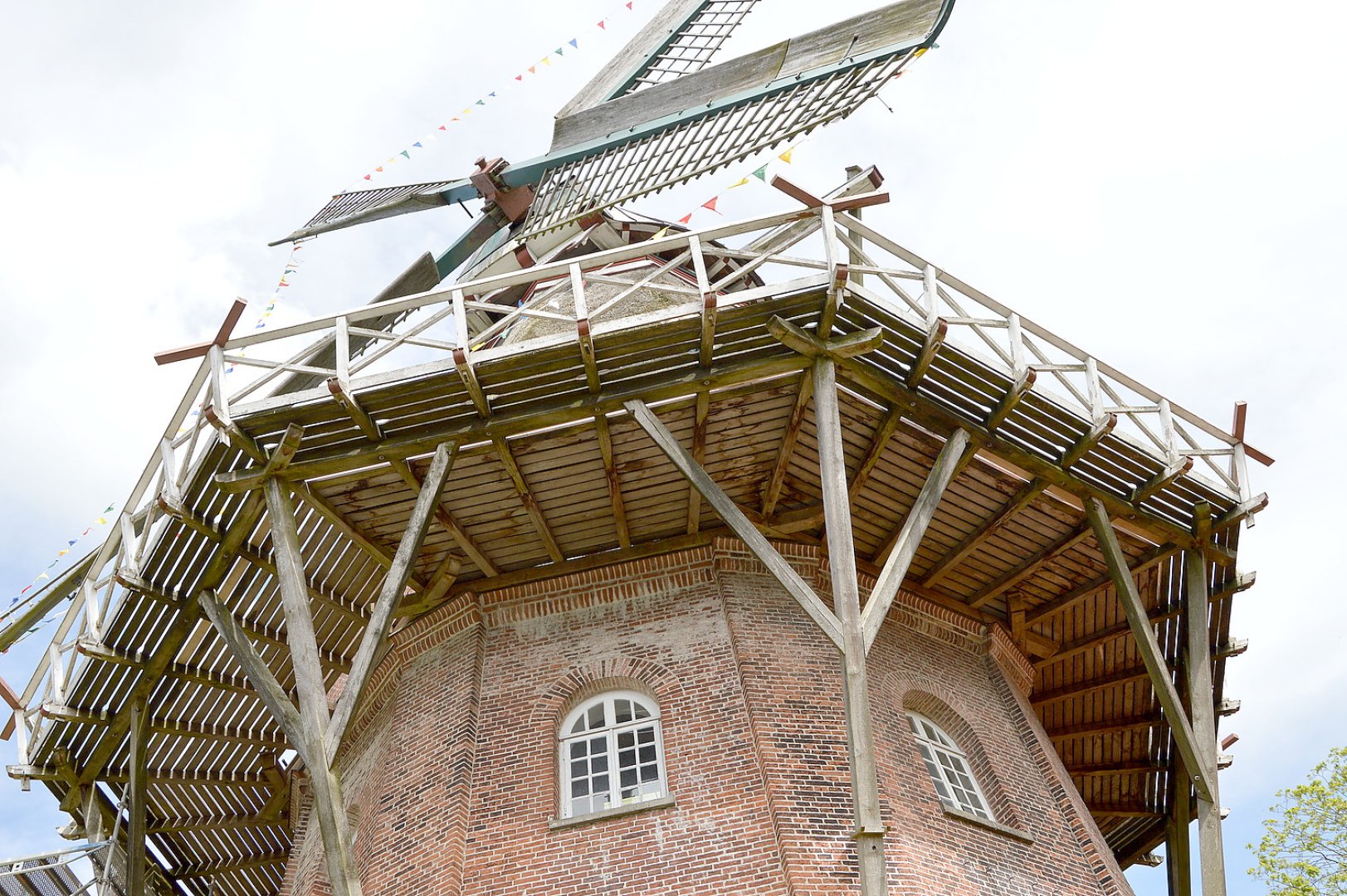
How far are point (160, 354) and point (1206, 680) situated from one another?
9.42m

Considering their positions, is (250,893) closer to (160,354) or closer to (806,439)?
(160,354)

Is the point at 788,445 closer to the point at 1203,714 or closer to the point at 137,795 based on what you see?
the point at 1203,714

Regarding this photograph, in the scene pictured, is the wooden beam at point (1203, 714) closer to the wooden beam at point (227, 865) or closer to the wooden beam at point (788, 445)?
the wooden beam at point (788, 445)

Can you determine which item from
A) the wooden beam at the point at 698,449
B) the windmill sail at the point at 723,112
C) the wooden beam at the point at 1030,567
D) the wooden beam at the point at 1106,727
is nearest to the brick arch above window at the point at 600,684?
the wooden beam at the point at 698,449

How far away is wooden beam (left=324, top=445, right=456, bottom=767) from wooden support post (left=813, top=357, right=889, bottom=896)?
301 cm

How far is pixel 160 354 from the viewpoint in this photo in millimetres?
10070

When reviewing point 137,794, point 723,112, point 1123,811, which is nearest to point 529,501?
point 137,794

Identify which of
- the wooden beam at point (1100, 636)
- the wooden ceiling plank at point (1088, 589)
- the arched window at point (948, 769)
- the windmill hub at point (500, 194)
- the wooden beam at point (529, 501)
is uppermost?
the windmill hub at point (500, 194)

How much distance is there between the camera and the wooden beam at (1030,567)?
11.9 m

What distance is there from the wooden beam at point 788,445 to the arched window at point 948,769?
2510mm

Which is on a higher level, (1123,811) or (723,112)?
(723,112)

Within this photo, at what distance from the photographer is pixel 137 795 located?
38.9 feet

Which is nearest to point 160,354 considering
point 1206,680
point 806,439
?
point 806,439

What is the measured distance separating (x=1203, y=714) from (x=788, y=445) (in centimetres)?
441
